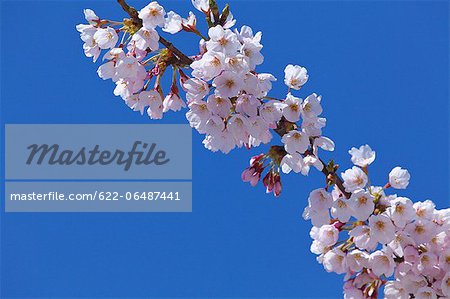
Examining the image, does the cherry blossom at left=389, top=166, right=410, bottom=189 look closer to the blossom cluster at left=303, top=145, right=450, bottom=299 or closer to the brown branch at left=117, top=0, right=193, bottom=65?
the blossom cluster at left=303, top=145, right=450, bottom=299

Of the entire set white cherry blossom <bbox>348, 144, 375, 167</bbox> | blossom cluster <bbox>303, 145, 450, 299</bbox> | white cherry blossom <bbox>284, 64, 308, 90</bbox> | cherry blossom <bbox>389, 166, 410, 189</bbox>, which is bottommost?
blossom cluster <bbox>303, 145, 450, 299</bbox>

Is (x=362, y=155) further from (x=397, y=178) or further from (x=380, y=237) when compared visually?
(x=380, y=237)

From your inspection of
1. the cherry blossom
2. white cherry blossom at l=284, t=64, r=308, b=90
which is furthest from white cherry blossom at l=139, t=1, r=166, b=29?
the cherry blossom

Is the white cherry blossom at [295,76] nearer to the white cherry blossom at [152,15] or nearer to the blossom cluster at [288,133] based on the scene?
the blossom cluster at [288,133]

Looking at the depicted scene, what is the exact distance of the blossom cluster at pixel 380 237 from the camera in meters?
2.13

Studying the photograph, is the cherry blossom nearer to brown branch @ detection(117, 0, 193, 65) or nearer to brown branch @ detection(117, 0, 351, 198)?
brown branch @ detection(117, 0, 351, 198)

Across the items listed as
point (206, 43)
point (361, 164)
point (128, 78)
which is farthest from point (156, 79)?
point (361, 164)

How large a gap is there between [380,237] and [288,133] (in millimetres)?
443

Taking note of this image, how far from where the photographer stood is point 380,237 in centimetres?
212

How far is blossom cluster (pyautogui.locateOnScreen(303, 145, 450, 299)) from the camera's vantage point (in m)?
2.13

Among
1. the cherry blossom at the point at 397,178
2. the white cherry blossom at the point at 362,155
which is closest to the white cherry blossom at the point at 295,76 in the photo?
the white cherry blossom at the point at 362,155

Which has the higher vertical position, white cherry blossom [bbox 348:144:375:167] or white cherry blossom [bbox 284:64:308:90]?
white cherry blossom [bbox 284:64:308:90]

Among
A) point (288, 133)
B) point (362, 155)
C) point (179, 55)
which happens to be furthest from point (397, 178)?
point (179, 55)

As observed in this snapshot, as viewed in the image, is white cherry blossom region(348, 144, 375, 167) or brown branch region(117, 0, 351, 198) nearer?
brown branch region(117, 0, 351, 198)
